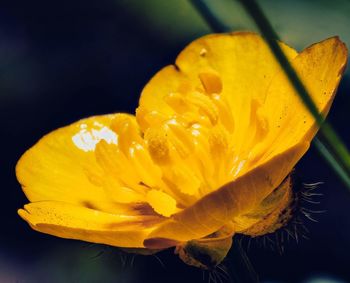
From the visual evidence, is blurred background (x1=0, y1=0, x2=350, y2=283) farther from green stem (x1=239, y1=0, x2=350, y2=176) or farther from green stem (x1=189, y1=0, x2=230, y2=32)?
green stem (x1=239, y1=0, x2=350, y2=176)

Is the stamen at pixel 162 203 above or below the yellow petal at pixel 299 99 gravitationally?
below

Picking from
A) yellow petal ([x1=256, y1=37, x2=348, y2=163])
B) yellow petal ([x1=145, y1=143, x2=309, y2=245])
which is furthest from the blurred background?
yellow petal ([x1=145, y1=143, x2=309, y2=245])

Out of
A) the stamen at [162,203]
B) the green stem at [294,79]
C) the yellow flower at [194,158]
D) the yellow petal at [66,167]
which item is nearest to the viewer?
the green stem at [294,79]

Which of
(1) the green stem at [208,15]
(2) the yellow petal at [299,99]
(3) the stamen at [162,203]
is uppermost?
(1) the green stem at [208,15]

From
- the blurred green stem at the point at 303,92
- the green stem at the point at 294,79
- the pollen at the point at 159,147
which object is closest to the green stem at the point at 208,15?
the blurred green stem at the point at 303,92

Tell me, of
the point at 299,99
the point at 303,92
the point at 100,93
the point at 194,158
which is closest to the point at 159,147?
the point at 194,158

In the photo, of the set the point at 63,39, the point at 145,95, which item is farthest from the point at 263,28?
the point at 63,39

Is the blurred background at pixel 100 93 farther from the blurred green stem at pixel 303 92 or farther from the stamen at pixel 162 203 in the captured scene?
the blurred green stem at pixel 303 92
